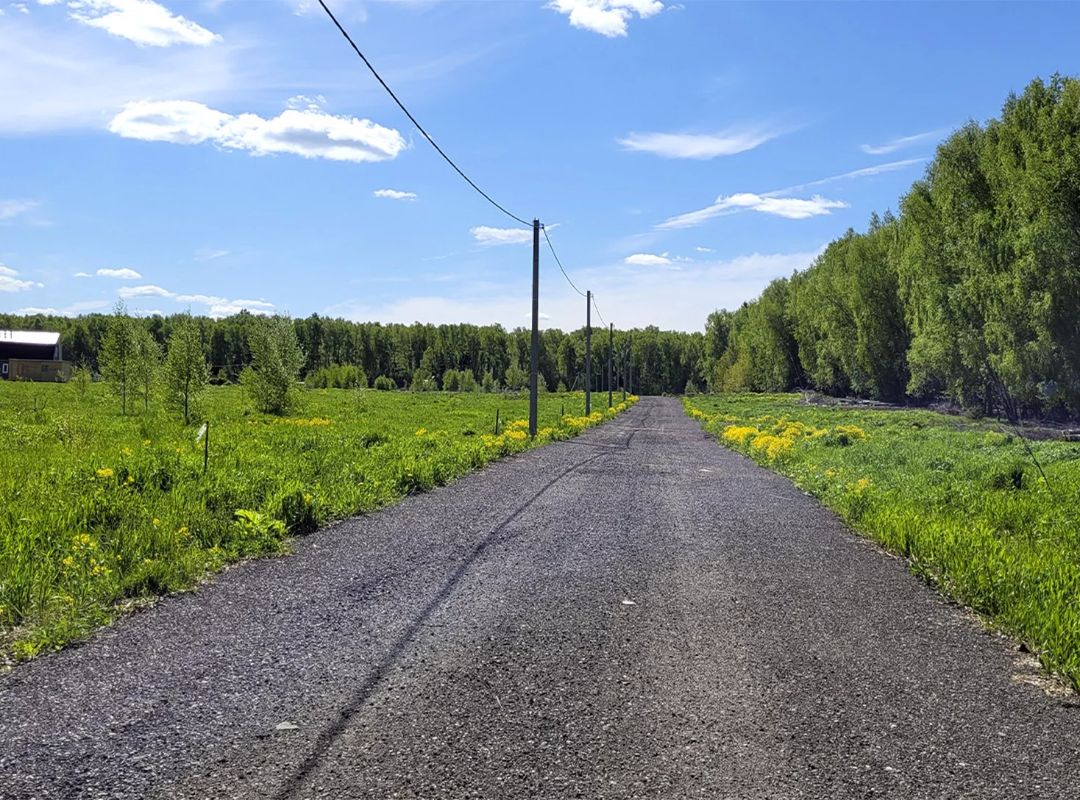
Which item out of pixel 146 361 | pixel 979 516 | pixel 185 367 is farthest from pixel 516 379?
pixel 979 516

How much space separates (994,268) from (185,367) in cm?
3713

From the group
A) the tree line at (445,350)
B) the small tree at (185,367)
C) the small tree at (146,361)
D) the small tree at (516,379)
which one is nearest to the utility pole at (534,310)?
the small tree at (185,367)

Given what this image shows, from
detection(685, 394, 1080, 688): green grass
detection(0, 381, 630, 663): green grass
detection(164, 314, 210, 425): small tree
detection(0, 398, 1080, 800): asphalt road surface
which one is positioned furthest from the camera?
detection(164, 314, 210, 425): small tree

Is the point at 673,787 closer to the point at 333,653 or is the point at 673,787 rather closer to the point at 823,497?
the point at 333,653

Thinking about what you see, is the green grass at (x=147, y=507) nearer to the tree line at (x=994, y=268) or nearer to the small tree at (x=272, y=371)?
the small tree at (x=272, y=371)

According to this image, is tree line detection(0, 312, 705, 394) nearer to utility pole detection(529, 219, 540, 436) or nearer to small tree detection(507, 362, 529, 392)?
small tree detection(507, 362, 529, 392)

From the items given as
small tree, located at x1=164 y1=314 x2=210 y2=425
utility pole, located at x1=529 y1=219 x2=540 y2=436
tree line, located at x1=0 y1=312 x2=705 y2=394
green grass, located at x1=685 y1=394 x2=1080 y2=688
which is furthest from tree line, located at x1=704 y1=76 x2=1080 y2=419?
tree line, located at x1=0 y1=312 x2=705 y2=394

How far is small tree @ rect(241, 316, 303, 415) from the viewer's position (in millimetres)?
35938

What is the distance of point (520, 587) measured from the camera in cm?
629

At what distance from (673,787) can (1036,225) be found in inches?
1483

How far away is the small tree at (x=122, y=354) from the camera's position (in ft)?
119

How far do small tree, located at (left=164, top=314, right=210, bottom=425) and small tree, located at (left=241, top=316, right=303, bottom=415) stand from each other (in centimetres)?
579

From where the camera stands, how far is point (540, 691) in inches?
161

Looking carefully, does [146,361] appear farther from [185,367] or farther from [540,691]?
[540,691]
